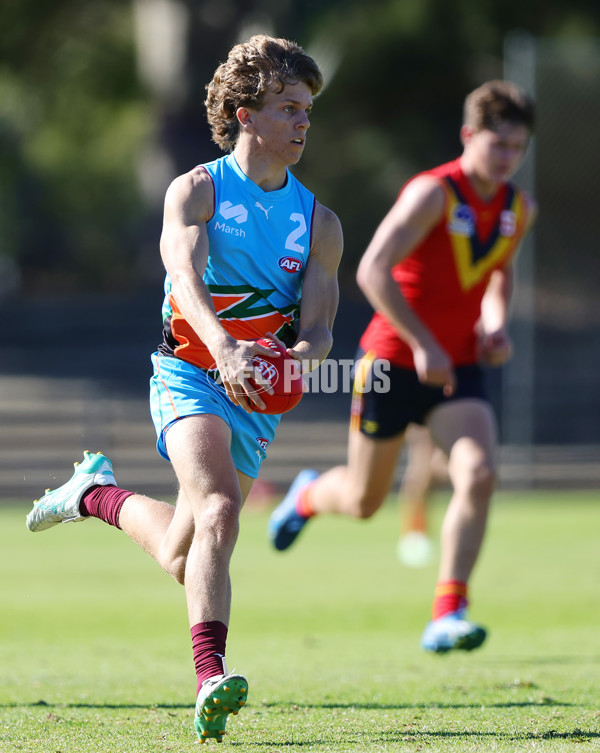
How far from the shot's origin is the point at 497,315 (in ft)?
23.4

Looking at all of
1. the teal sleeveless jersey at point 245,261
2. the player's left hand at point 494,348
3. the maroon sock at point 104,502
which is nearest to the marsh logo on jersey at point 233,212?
the teal sleeveless jersey at point 245,261

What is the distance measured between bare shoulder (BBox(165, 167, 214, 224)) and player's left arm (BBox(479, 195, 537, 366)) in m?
2.71

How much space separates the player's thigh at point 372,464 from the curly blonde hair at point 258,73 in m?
2.58

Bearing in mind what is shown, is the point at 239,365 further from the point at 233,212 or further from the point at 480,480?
the point at 480,480

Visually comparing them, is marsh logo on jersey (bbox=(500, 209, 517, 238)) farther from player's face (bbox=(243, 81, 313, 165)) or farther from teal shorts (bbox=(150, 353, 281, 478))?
teal shorts (bbox=(150, 353, 281, 478))

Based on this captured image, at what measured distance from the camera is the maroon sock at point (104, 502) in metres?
4.86

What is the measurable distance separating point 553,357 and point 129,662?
20.0 m

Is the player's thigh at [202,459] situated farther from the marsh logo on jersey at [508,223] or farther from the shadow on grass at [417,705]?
the marsh logo on jersey at [508,223]

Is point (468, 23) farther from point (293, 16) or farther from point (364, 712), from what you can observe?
point (364, 712)

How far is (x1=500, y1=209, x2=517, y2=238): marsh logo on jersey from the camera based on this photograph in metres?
6.88

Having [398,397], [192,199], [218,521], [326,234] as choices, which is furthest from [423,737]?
[398,397]

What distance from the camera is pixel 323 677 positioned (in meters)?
5.72

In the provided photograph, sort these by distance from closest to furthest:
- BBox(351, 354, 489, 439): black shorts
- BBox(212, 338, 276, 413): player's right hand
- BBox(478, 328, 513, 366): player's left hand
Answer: BBox(212, 338, 276, 413): player's right hand < BBox(351, 354, 489, 439): black shorts < BBox(478, 328, 513, 366): player's left hand

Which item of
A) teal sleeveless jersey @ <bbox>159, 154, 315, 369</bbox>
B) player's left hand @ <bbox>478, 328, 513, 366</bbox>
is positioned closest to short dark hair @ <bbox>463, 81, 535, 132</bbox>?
player's left hand @ <bbox>478, 328, 513, 366</bbox>
